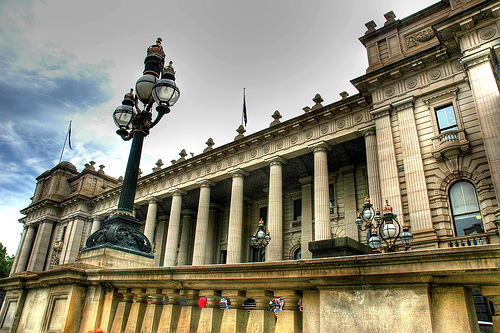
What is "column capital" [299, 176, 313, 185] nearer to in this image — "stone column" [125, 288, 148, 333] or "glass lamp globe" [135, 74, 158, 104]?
"glass lamp globe" [135, 74, 158, 104]

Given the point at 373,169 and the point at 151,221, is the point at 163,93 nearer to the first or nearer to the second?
the point at 373,169

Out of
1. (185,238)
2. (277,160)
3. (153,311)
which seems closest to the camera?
(153,311)

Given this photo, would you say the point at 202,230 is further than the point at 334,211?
Yes

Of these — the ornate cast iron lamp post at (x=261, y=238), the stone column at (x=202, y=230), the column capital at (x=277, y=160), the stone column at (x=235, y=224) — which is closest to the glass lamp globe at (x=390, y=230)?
the ornate cast iron lamp post at (x=261, y=238)

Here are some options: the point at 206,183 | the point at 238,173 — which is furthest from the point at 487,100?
the point at 206,183

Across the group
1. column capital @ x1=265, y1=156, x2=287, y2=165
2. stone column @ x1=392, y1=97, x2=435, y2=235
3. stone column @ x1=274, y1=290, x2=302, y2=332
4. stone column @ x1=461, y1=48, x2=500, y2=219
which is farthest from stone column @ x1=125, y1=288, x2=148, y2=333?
column capital @ x1=265, y1=156, x2=287, y2=165

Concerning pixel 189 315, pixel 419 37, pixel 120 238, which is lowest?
pixel 189 315

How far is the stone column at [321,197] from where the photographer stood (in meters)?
21.6

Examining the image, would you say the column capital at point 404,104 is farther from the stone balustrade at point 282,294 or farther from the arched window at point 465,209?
the stone balustrade at point 282,294

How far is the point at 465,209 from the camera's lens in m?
16.1

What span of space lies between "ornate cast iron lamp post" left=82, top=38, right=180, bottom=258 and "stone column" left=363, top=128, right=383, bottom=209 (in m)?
14.7

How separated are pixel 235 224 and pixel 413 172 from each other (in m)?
13.5

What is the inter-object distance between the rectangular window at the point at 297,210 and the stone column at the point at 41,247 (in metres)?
32.2

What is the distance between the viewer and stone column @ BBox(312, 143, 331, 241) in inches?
852
